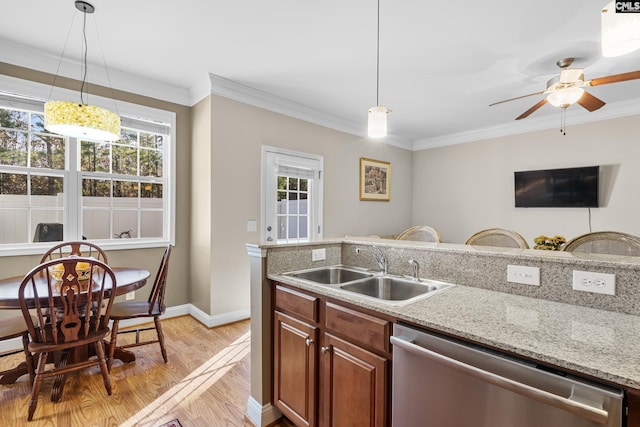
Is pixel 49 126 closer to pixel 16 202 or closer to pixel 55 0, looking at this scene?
pixel 55 0

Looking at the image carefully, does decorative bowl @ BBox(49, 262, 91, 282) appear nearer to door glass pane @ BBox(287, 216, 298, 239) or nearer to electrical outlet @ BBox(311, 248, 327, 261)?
electrical outlet @ BBox(311, 248, 327, 261)

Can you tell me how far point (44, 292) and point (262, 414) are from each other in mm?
1638

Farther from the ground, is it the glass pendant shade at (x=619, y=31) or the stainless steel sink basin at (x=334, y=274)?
the glass pendant shade at (x=619, y=31)

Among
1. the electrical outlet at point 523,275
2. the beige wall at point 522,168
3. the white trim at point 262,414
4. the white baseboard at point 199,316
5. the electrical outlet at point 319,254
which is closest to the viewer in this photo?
the electrical outlet at point 523,275

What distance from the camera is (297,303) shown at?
1669 millimetres

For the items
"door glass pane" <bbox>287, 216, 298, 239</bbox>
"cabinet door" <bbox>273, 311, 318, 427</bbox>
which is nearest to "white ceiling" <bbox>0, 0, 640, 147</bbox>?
"door glass pane" <bbox>287, 216, 298, 239</bbox>

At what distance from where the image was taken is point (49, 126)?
2172 millimetres

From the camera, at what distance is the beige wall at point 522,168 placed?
13.0 feet

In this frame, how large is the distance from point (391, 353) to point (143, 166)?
339 cm

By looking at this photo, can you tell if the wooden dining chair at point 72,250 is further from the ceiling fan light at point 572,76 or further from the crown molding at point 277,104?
the ceiling fan light at point 572,76

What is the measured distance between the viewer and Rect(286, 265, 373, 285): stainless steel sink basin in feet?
6.56

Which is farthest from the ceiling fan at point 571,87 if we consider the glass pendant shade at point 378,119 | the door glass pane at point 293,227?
the door glass pane at point 293,227

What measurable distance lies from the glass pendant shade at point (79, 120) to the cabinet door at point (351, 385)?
221 centimetres

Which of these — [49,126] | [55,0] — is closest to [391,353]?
[49,126]
